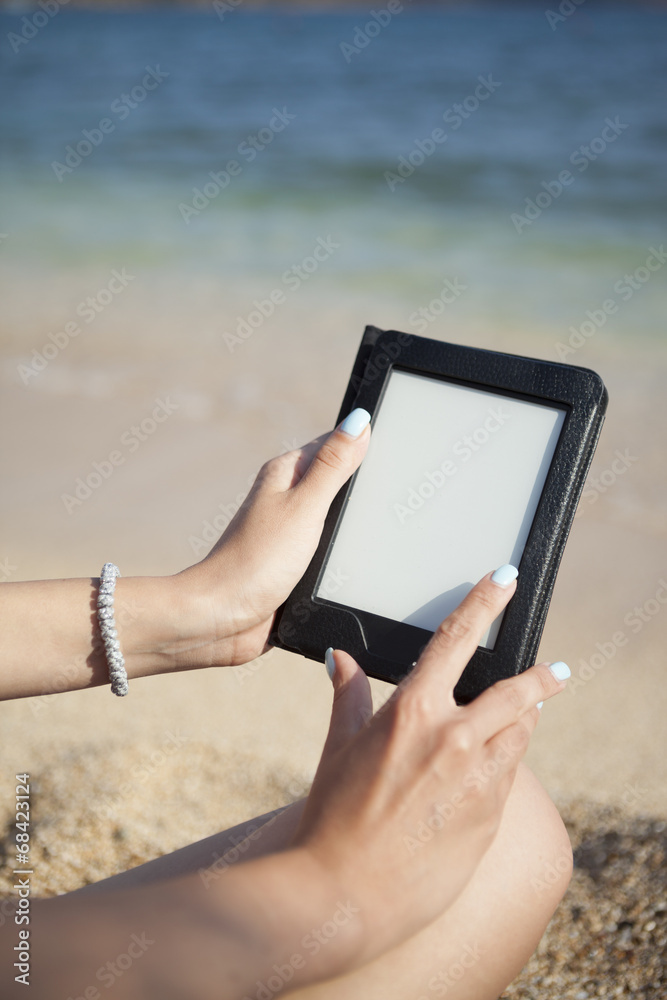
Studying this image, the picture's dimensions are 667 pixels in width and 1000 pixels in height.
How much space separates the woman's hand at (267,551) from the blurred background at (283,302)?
2.13 feet

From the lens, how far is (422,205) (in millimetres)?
5668

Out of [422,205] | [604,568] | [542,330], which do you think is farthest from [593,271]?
[604,568]

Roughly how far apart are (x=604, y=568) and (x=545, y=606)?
55.7 inches

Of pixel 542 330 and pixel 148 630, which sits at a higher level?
pixel 542 330

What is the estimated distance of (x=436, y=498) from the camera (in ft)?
3.72

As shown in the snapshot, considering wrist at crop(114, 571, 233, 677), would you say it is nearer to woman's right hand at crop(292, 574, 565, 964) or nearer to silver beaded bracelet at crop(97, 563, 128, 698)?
silver beaded bracelet at crop(97, 563, 128, 698)

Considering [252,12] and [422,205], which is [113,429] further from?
[252,12]
